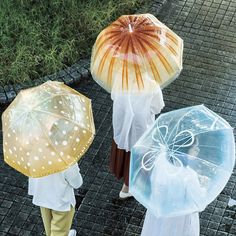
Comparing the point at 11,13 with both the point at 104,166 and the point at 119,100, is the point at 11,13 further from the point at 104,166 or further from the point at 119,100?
the point at 119,100

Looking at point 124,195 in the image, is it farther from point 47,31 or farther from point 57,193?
point 47,31

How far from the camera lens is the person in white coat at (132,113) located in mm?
4855

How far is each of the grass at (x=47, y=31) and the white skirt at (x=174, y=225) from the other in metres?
2.78

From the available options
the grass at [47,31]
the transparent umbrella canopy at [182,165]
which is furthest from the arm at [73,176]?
the grass at [47,31]

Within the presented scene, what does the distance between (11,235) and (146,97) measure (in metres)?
1.82

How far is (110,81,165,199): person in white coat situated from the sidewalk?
2.17 feet

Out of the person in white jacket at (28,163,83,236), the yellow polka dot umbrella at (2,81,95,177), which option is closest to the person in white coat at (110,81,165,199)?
the yellow polka dot umbrella at (2,81,95,177)

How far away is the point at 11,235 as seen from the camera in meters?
5.60

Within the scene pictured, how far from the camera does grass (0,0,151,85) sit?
699 centimetres

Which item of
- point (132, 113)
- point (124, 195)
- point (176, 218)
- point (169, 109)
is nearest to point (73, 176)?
point (132, 113)

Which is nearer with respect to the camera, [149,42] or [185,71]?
[149,42]

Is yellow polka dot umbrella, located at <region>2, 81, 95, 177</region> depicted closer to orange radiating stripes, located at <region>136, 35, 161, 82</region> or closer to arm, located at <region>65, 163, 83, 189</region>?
arm, located at <region>65, 163, 83, 189</region>

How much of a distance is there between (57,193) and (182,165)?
3.74 feet

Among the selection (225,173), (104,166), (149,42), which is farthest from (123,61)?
(104,166)
